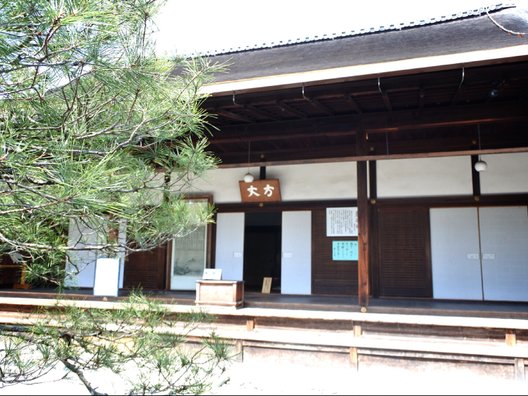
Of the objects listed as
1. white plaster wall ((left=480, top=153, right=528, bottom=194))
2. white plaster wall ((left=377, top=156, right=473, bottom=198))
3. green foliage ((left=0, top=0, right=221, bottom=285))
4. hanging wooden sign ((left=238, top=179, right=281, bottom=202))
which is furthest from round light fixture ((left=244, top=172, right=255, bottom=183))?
green foliage ((left=0, top=0, right=221, bottom=285))

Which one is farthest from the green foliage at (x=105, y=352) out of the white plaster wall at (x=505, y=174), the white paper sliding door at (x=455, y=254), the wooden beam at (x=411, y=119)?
the white plaster wall at (x=505, y=174)

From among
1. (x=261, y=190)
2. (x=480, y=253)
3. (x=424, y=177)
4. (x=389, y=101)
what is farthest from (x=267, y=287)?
(x=389, y=101)

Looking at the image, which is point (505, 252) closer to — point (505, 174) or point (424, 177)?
point (505, 174)

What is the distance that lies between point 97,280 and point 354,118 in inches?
161

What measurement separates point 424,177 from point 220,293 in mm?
3426

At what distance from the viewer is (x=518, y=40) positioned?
3.65m

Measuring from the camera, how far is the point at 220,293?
478 centimetres

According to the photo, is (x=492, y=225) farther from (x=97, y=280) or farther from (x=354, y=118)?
(x=97, y=280)

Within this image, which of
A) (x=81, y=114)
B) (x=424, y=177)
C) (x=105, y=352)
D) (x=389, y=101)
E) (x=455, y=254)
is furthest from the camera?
(x=424, y=177)

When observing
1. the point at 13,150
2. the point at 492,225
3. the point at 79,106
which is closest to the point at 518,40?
the point at 492,225

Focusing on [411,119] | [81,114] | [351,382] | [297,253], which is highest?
[411,119]

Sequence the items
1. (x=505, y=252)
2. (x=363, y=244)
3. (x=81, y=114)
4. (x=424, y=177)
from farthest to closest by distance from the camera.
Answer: (x=424, y=177)
(x=505, y=252)
(x=363, y=244)
(x=81, y=114)

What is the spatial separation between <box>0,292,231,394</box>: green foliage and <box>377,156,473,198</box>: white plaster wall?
4594 millimetres

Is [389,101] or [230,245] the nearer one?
[389,101]
